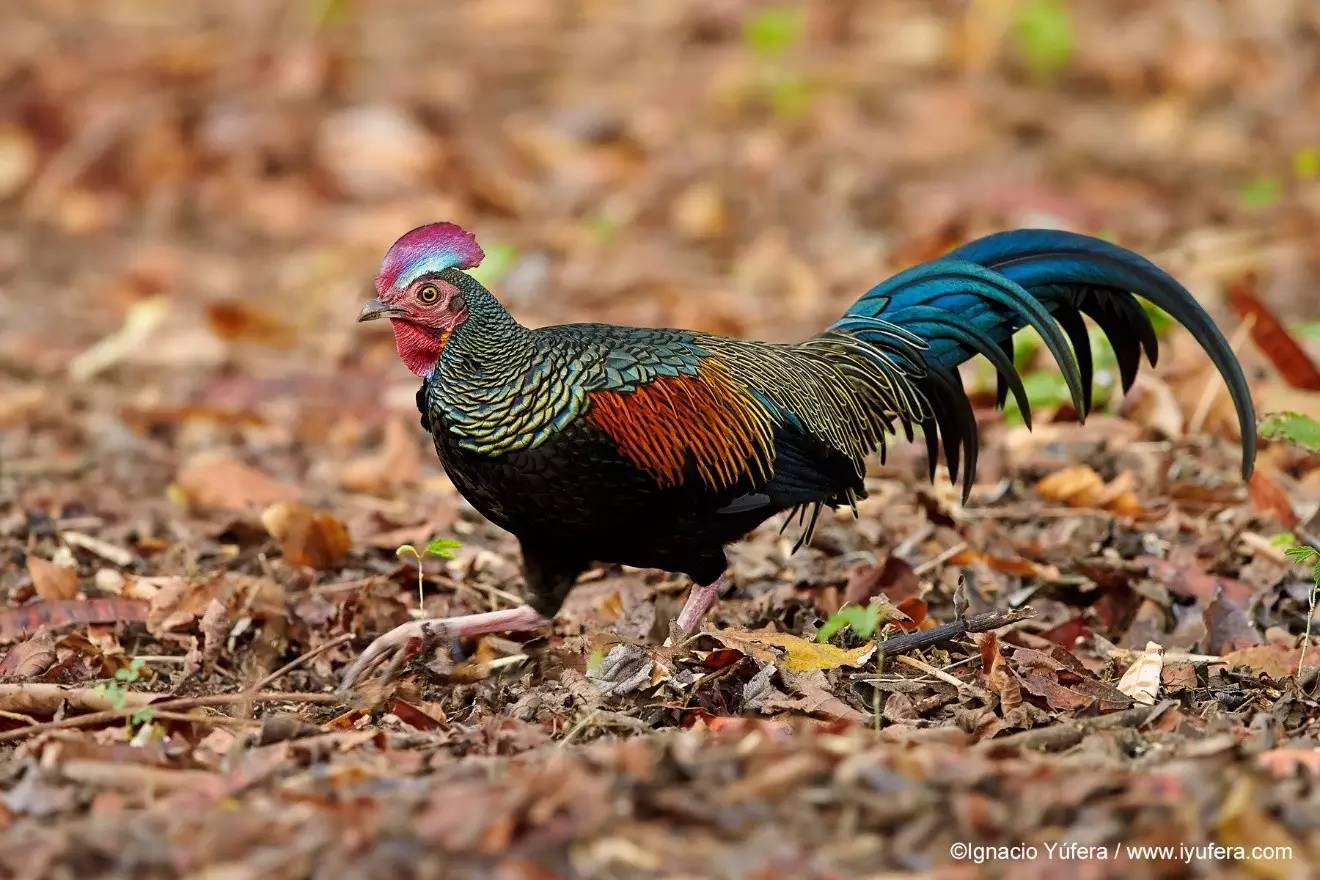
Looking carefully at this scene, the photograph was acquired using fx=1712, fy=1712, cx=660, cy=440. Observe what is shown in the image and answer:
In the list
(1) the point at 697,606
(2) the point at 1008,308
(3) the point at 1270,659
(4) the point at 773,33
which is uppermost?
(4) the point at 773,33

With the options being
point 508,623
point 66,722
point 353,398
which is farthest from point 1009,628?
point 353,398

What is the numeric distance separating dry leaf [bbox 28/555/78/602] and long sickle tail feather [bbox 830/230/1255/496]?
2.74 metres

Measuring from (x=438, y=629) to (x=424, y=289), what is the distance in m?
1.06

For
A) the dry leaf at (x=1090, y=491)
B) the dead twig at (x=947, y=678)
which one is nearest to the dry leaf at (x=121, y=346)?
the dry leaf at (x=1090, y=491)

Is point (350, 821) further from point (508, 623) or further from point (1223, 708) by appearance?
point (1223, 708)

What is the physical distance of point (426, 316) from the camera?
193 inches

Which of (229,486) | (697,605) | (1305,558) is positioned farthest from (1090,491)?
(229,486)

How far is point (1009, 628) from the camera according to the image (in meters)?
5.40

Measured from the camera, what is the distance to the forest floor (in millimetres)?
3613

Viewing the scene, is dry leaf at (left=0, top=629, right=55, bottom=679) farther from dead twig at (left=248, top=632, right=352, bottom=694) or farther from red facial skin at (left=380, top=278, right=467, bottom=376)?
red facial skin at (left=380, top=278, right=467, bottom=376)

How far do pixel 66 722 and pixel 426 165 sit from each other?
7936 millimetres

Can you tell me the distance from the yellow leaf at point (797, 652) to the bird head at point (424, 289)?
1.21 meters

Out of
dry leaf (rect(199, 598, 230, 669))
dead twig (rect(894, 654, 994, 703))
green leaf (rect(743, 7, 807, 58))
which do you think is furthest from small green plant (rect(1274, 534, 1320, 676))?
green leaf (rect(743, 7, 807, 58))

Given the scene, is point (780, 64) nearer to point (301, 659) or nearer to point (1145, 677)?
point (301, 659)
